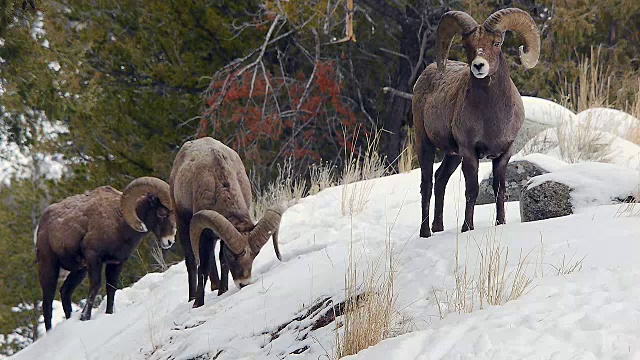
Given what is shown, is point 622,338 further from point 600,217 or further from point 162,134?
A: point 162,134

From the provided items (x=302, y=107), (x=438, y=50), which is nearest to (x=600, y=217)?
(x=438, y=50)

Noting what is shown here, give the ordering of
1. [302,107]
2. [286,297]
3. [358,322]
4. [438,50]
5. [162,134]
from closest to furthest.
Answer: [358,322], [286,297], [438,50], [302,107], [162,134]

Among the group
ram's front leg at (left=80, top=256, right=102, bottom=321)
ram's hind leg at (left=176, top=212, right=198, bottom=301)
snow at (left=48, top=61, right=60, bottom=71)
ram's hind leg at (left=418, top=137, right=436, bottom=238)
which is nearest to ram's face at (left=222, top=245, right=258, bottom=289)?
ram's hind leg at (left=176, top=212, right=198, bottom=301)

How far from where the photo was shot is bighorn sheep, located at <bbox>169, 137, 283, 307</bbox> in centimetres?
786

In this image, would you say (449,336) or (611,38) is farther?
(611,38)

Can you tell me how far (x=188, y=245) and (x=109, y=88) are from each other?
12614 millimetres

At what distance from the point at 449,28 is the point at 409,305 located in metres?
2.50

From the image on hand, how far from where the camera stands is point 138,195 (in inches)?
408

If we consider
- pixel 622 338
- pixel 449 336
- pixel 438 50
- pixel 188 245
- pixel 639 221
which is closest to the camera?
pixel 622 338

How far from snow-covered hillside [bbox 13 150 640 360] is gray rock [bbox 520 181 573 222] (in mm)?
353

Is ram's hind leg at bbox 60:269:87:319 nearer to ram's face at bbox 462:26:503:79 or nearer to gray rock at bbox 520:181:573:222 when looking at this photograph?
gray rock at bbox 520:181:573:222

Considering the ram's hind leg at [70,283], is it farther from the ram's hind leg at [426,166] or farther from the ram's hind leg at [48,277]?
the ram's hind leg at [426,166]

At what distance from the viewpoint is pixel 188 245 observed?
854cm

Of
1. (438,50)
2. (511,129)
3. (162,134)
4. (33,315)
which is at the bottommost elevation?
(33,315)
